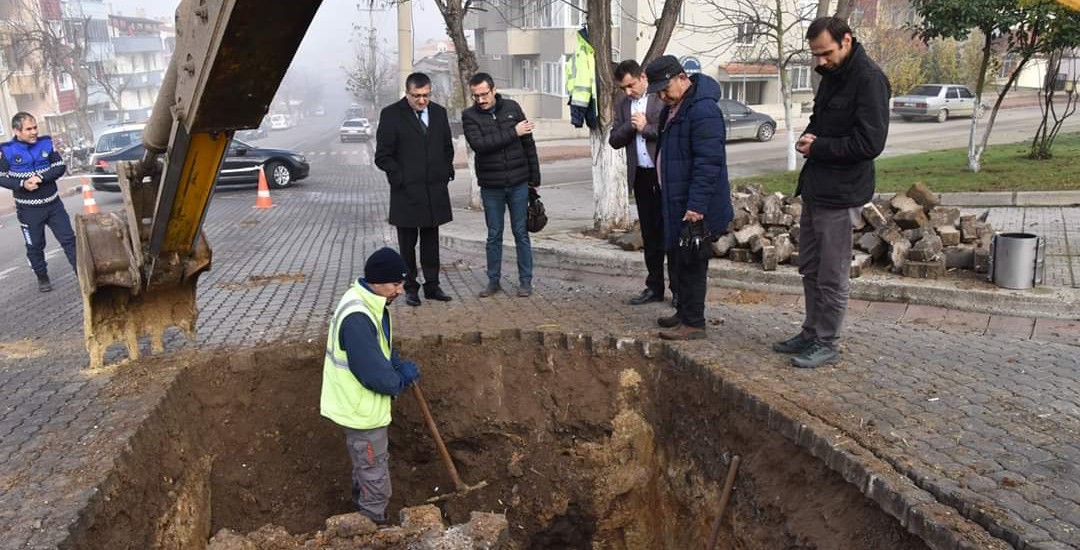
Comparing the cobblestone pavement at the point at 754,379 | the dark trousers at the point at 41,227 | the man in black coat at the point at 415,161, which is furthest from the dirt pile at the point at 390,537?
the dark trousers at the point at 41,227

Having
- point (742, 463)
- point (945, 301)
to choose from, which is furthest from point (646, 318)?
point (945, 301)

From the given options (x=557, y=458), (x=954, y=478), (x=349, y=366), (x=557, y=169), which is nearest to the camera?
(x=954, y=478)

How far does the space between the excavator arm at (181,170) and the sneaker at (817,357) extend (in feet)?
11.5

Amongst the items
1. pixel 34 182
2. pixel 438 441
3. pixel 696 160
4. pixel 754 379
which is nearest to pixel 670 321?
pixel 754 379

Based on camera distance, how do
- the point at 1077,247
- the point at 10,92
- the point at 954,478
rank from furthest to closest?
the point at 10,92
the point at 1077,247
the point at 954,478

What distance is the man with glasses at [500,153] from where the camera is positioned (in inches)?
259

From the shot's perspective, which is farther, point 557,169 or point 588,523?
point 557,169

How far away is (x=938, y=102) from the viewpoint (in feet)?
101

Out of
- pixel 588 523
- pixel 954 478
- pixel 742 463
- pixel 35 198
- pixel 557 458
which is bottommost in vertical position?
pixel 588 523

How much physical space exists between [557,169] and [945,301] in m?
16.1

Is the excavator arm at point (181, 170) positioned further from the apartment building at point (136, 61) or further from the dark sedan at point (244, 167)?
the apartment building at point (136, 61)

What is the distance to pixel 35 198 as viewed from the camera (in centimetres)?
839

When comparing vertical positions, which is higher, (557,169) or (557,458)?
(557,169)

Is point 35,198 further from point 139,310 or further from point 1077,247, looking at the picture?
point 1077,247
